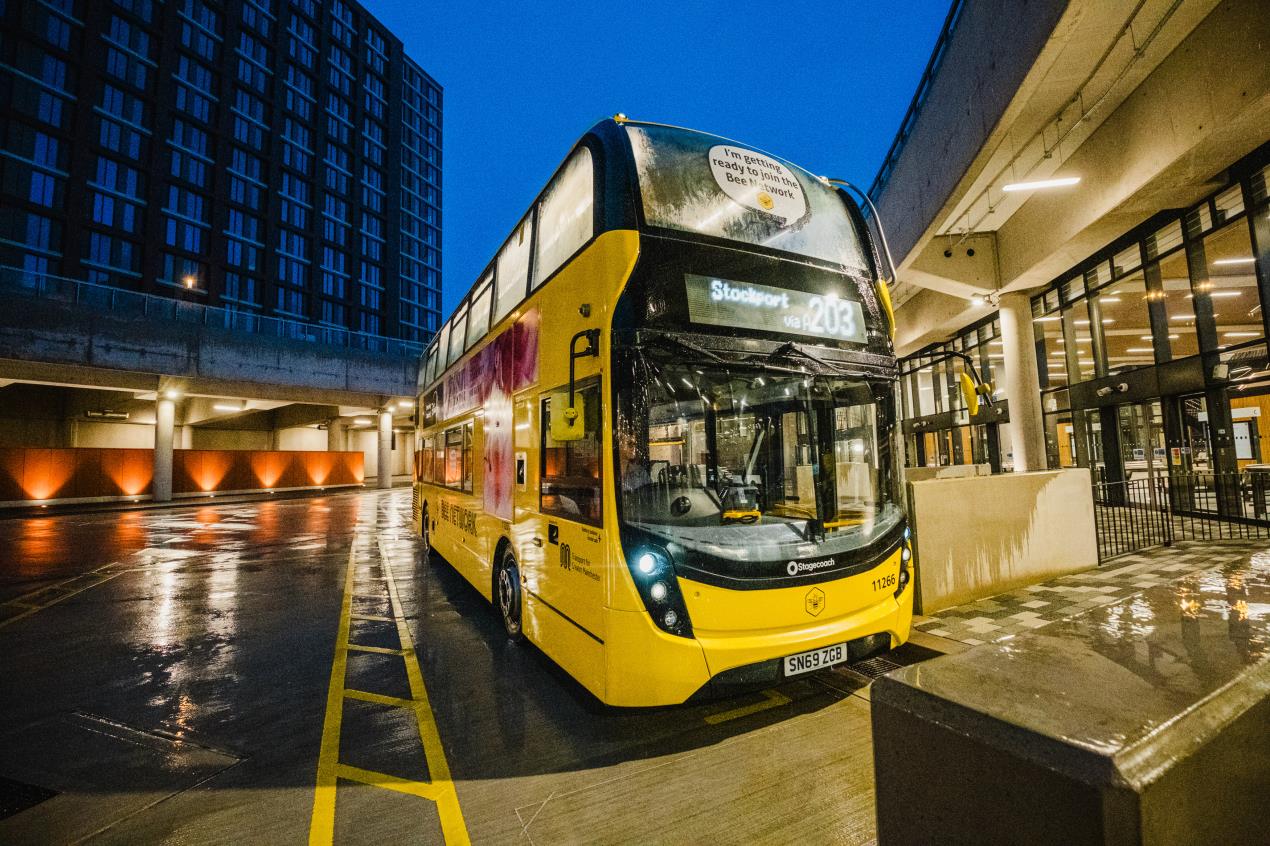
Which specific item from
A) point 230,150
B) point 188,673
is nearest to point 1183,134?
point 188,673

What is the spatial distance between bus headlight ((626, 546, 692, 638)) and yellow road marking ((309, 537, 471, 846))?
4.72 feet

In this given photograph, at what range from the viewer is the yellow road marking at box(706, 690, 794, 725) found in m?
3.80

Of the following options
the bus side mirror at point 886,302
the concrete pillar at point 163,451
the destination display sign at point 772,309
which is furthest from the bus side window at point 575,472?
the concrete pillar at point 163,451

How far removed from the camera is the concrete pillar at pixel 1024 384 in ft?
48.8

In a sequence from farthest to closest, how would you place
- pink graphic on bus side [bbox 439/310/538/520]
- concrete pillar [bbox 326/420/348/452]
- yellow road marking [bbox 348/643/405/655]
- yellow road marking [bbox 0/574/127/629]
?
concrete pillar [bbox 326/420/348/452] → yellow road marking [bbox 0/574/127/629] → yellow road marking [bbox 348/643/405/655] → pink graphic on bus side [bbox 439/310/538/520]

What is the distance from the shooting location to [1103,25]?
7125 mm

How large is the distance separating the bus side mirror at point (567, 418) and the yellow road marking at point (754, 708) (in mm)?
2214

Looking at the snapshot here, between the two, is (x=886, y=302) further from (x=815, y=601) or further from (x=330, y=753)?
(x=330, y=753)

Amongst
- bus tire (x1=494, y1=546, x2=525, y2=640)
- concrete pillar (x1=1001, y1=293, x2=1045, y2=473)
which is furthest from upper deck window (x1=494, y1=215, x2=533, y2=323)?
concrete pillar (x1=1001, y1=293, x2=1045, y2=473)

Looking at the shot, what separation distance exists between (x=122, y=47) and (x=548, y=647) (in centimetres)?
6224

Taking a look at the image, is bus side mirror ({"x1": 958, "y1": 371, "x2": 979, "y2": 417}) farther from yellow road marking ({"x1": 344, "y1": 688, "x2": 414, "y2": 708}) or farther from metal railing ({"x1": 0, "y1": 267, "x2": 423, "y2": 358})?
metal railing ({"x1": 0, "y1": 267, "x2": 423, "y2": 358})

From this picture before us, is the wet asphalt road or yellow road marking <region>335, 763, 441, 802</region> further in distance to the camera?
yellow road marking <region>335, 763, 441, 802</region>

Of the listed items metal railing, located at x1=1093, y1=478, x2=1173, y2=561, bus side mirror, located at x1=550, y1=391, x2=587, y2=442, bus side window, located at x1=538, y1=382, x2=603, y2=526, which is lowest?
metal railing, located at x1=1093, y1=478, x2=1173, y2=561

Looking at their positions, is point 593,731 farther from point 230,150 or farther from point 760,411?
point 230,150
